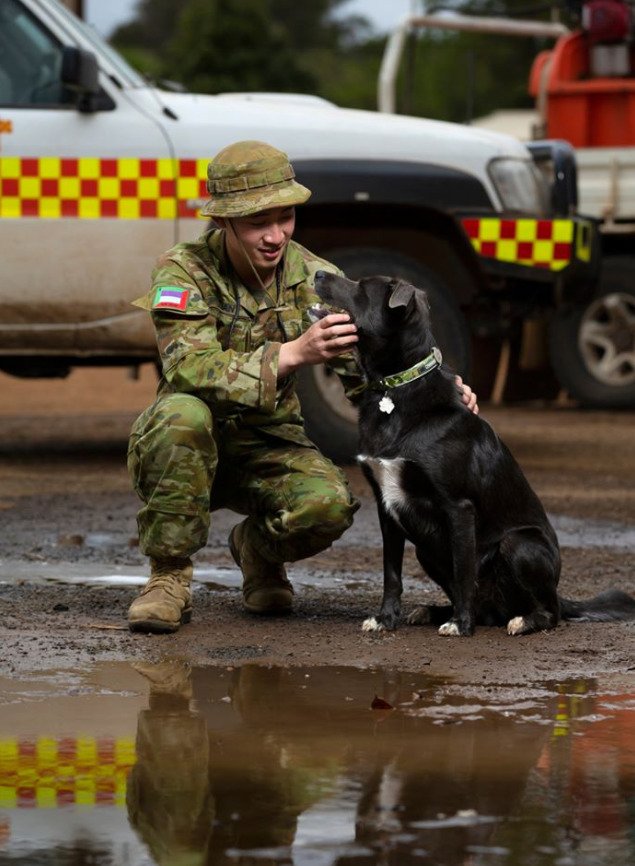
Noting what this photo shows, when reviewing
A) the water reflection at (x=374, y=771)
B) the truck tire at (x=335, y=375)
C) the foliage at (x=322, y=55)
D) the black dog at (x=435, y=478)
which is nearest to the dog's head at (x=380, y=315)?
the black dog at (x=435, y=478)

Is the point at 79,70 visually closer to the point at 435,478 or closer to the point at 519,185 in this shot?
the point at 519,185

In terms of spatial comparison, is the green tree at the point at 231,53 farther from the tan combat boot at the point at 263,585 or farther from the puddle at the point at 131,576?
the tan combat boot at the point at 263,585

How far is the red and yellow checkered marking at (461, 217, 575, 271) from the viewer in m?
8.14

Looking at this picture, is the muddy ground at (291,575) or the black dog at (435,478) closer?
the muddy ground at (291,575)

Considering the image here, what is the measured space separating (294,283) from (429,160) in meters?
3.33

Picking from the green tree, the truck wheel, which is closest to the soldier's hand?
the truck wheel

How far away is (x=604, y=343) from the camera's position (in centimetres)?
1173

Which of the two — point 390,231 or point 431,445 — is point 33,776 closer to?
point 431,445

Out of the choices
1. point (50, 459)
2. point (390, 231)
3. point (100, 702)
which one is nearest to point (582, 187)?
point (390, 231)

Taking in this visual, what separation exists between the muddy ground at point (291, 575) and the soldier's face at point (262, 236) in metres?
1.05

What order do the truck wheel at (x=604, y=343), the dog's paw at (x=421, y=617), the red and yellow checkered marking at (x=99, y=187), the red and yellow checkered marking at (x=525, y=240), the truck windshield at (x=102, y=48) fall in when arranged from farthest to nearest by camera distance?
the truck wheel at (x=604, y=343), the red and yellow checkered marking at (x=525, y=240), the truck windshield at (x=102, y=48), the red and yellow checkered marking at (x=99, y=187), the dog's paw at (x=421, y=617)

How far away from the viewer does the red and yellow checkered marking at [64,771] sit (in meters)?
3.15

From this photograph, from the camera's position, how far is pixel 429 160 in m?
8.12

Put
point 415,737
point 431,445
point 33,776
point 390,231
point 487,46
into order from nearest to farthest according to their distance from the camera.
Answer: point 33,776, point 415,737, point 431,445, point 390,231, point 487,46
